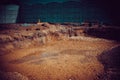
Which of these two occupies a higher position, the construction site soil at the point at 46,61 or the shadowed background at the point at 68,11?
the shadowed background at the point at 68,11

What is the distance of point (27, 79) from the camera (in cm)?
485

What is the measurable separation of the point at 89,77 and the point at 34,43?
5297mm

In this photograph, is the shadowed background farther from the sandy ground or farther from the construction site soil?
the sandy ground

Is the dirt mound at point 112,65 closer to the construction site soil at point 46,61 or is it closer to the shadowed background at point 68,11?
the construction site soil at point 46,61

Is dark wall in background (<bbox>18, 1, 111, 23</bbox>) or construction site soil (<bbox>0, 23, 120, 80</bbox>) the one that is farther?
dark wall in background (<bbox>18, 1, 111, 23</bbox>)

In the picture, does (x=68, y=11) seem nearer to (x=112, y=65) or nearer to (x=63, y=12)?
(x=63, y=12)

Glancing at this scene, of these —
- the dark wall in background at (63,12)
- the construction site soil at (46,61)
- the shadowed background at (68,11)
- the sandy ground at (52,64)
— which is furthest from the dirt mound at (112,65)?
the dark wall in background at (63,12)

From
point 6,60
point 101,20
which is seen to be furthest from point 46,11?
point 6,60

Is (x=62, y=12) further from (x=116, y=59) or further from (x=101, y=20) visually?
(x=116, y=59)

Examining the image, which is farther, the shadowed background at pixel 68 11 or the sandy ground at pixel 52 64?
the shadowed background at pixel 68 11

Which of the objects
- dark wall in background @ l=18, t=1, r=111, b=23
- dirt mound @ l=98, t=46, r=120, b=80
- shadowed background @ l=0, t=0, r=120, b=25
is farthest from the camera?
dark wall in background @ l=18, t=1, r=111, b=23

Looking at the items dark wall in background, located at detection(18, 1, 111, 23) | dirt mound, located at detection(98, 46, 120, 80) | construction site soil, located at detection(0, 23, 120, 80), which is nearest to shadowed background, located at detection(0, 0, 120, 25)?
dark wall in background, located at detection(18, 1, 111, 23)

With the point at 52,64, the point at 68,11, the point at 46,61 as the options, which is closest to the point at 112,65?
the point at 52,64

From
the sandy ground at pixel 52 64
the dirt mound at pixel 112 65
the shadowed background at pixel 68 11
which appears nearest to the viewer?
the dirt mound at pixel 112 65
